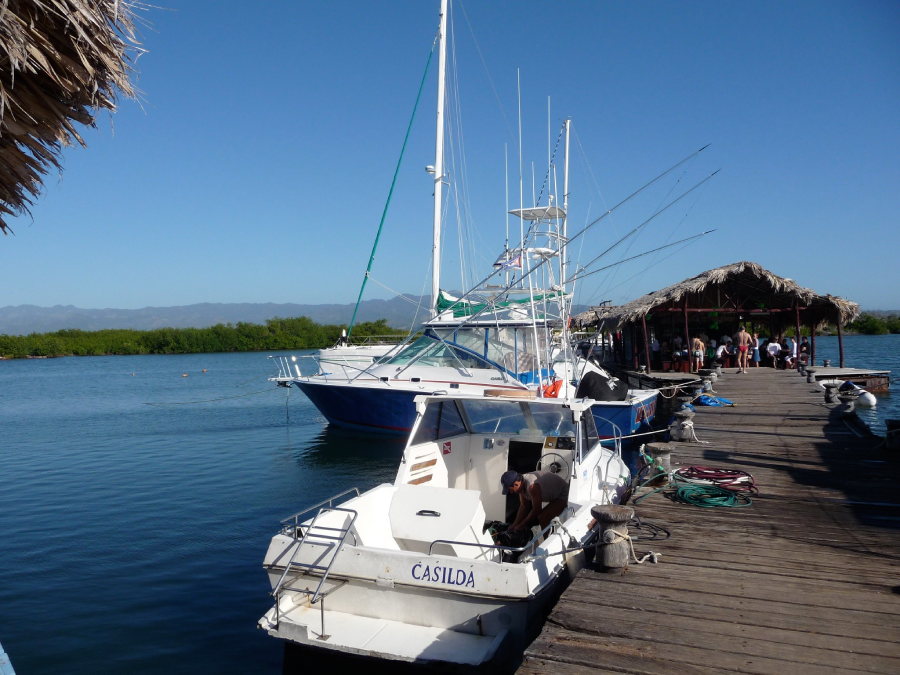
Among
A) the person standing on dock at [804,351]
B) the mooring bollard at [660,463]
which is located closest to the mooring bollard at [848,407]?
the mooring bollard at [660,463]

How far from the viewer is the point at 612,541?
5.09 metres

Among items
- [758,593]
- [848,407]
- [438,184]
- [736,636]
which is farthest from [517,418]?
[438,184]

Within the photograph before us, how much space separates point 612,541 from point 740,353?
20927 mm

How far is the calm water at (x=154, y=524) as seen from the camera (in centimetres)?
654

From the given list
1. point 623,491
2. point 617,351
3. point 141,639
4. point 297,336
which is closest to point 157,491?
point 141,639

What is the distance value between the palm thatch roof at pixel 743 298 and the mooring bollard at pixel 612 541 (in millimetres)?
17975

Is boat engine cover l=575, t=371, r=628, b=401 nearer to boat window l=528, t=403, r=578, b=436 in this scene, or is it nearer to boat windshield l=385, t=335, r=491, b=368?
boat windshield l=385, t=335, r=491, b=368

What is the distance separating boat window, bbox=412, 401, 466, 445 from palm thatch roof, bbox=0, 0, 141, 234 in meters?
5.15

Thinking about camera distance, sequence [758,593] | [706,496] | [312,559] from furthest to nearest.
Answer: [706,496]
[312,559]
[758,593]

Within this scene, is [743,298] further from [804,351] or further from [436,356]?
[436,356]

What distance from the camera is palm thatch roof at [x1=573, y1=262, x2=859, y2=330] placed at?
22.0 metres

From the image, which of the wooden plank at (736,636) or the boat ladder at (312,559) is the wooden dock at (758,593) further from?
the boat ladder at (312,559)

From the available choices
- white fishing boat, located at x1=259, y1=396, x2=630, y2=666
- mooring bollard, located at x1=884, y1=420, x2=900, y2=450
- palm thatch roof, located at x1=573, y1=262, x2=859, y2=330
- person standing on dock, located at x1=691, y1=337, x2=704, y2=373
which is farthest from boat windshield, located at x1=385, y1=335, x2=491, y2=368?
person standing on dock, located at x1=691, y1=337, x2=704, y2=373

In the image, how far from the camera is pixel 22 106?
2.85 metres
